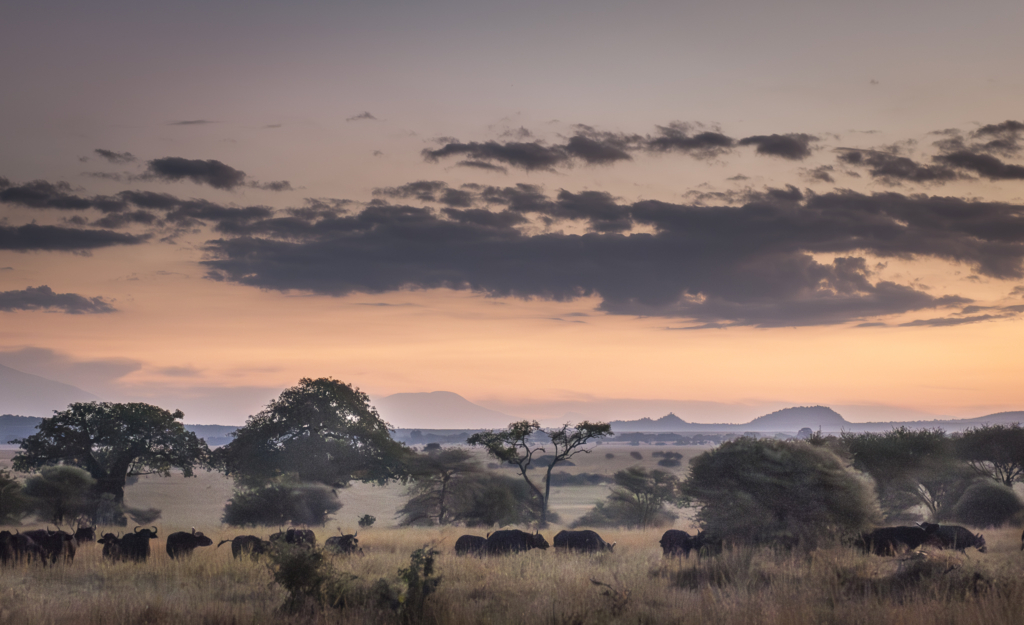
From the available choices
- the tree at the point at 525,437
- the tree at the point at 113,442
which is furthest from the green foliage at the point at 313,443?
the tree at the point at 525,437

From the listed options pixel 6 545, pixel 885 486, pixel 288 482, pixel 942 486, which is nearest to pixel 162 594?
pixel 6 545

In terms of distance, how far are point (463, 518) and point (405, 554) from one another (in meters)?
29.1

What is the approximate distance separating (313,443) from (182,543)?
24.5 metres

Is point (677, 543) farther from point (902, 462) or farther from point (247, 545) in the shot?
point (902, 462)

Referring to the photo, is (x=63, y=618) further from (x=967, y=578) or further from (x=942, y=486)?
(x=942, y=486)

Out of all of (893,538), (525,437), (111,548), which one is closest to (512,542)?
(893,538)

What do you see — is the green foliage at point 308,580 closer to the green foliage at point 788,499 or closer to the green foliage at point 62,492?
the green foliage at point 788,499

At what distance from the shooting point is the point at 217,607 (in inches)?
482

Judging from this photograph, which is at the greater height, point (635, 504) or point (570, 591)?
point (570, 591)

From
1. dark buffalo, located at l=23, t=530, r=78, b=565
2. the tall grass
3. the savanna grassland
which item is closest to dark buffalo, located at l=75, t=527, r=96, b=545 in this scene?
dark buffalo, located at l=23, t=530, r=78, b=565

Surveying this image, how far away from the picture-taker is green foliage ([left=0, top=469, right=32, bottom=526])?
40806 mm

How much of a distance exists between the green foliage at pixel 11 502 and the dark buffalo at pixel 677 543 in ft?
125

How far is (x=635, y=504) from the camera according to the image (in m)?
60.3

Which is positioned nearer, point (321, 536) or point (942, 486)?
point (321, 536)
